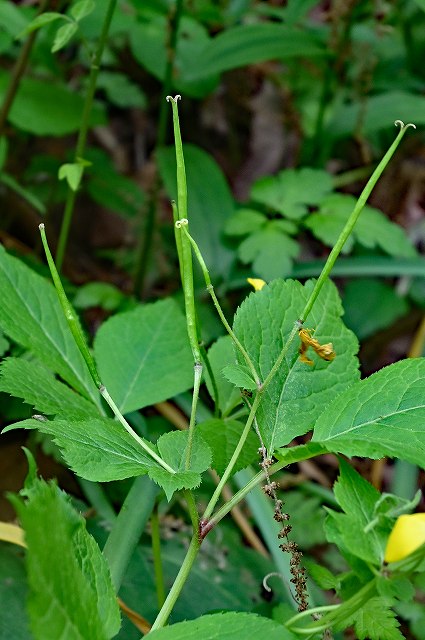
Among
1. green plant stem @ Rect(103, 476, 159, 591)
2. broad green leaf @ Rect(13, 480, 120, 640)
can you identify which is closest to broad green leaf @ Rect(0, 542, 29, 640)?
green plant stem @ Rect(103, 476, 159, 591)

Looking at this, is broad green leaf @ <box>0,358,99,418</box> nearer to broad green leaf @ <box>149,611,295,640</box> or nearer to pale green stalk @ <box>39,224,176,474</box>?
pale green stalk @ <box>39,224,176,474</box>

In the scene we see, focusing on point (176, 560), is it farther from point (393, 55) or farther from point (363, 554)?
point (393, 55)

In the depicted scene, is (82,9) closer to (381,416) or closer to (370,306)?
(381,416)

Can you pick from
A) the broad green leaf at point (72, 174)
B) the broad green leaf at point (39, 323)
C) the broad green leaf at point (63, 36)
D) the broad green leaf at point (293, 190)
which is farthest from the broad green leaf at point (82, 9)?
the broad green leaf at point (293, 190)

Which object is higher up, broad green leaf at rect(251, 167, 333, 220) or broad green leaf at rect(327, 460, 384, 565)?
broad green leaf at rect(327, 460, 384, 565)

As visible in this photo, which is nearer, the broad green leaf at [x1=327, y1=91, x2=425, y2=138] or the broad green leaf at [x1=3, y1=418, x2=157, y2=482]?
the broad green leaf at [x1=3, y1=418, x2=157, y2=482]

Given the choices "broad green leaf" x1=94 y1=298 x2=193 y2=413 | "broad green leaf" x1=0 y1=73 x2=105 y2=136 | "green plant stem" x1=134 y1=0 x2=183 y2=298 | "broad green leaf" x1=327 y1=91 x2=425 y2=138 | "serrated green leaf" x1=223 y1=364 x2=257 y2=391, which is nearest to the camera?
"serrated green leaf" x1=223 y1=364 x2=257 y2=391

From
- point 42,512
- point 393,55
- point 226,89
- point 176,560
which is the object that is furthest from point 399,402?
point 226,89
